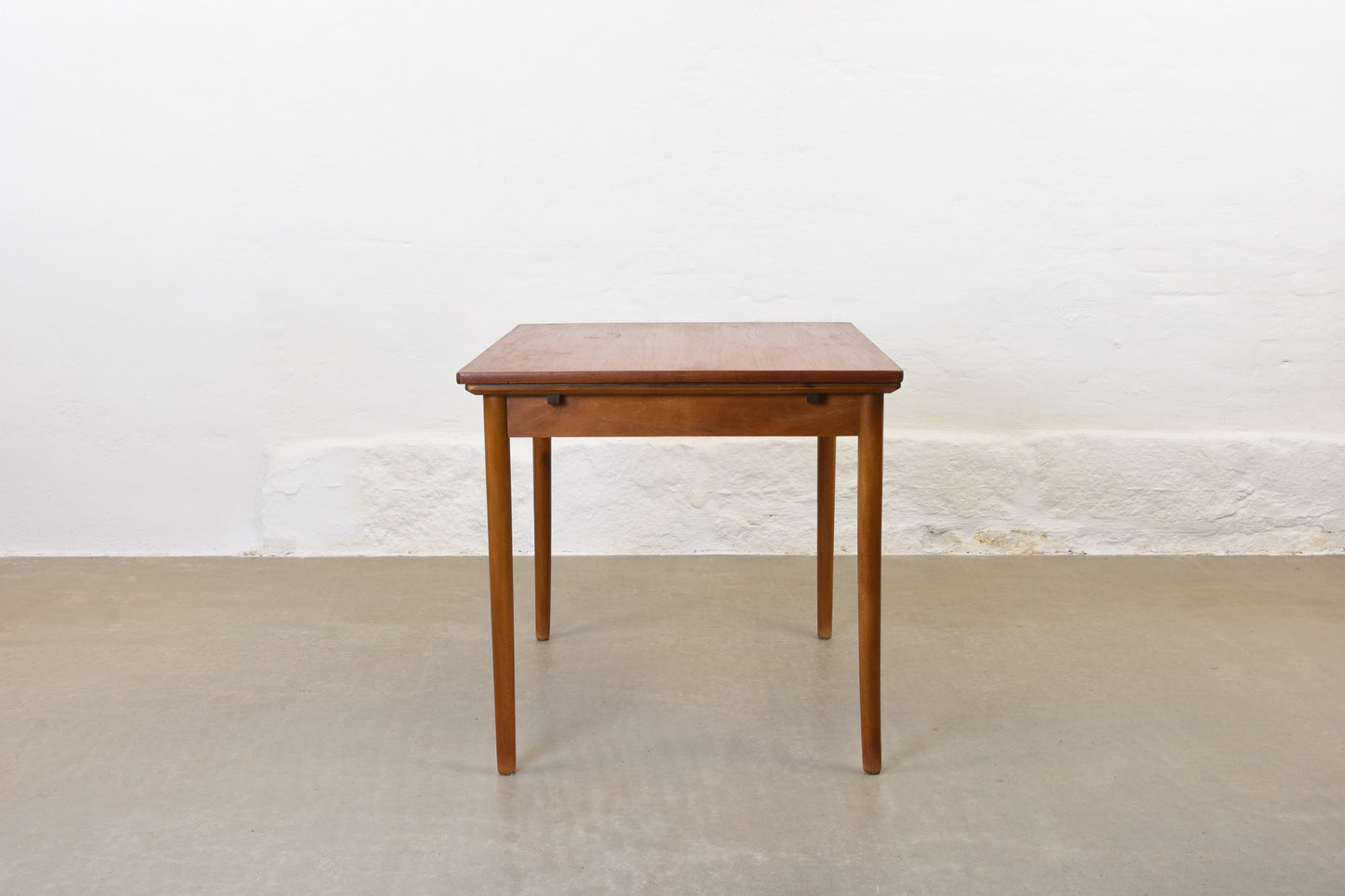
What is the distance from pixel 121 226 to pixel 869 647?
253 cm

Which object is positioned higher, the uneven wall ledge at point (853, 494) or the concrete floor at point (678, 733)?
the uneven wall ledge at point (853, 494)

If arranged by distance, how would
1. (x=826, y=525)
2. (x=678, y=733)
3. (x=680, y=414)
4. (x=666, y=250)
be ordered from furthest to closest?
1. (x=666, y=250)
2. (x=826, y=525)
3. (x=678, y=733)
4. (x=680, y=414)

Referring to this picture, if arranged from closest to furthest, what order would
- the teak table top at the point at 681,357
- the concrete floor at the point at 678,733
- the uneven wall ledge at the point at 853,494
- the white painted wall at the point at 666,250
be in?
the concrete floor at the point at 678,733 < the teak table top at the point at 681,357 < the white painted wall at the point at 666,250 < the uneven wall ledge at the point at 853,494

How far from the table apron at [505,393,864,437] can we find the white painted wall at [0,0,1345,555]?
1430 millimetres

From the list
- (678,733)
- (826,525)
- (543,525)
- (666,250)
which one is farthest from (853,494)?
(678,733)

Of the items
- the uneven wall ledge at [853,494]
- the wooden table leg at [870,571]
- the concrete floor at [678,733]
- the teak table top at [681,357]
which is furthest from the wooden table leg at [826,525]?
the uneven wall ledge at [853,494]

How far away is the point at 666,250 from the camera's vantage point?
346 centimetres

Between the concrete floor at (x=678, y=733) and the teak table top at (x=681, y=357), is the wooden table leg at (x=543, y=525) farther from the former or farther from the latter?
the teak table top at (x=681, y=357)

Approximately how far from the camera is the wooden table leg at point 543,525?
275 centimetres

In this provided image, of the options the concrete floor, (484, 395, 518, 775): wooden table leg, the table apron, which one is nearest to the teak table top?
the table apron

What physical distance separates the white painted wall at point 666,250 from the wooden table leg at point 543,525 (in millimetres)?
711

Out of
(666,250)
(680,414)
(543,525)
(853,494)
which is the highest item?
(666,250)

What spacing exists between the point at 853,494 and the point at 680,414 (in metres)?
1.53

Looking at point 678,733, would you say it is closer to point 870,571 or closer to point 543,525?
point 870,571
